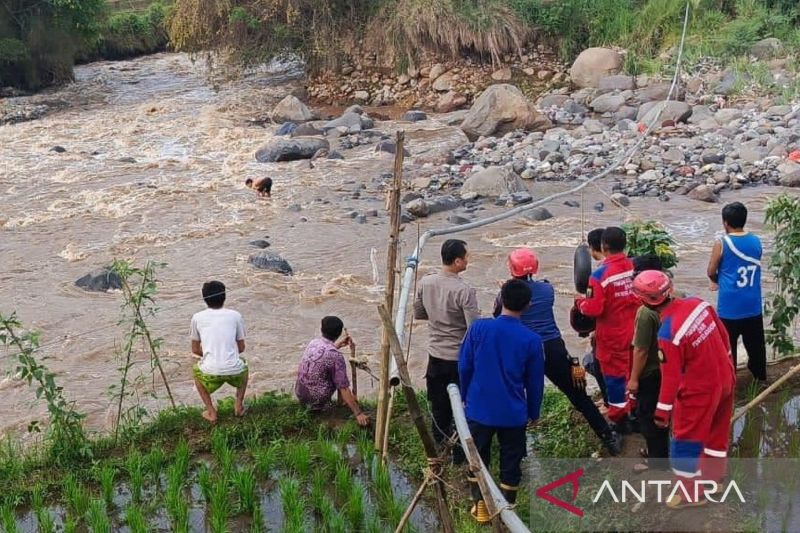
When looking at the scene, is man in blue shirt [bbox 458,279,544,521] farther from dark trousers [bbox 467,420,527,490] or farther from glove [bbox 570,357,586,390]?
glove [bbox 570,357,586,390]

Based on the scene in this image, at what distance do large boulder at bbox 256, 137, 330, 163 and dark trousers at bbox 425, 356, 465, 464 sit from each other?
39.9ft

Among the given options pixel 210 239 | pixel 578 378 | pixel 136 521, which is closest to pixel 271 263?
pixel 210 239

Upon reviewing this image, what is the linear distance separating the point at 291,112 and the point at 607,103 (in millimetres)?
7271

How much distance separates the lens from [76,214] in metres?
14.5

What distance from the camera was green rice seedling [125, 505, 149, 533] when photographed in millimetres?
4940

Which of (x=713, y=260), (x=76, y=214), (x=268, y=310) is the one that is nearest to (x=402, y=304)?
(x=713, y=260)

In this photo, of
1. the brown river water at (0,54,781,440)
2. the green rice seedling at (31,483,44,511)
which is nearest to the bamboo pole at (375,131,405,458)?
the green rice seedling at (31,483,44,511)

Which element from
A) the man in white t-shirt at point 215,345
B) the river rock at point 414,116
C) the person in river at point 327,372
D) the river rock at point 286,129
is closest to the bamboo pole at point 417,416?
the person in river at point 327,372

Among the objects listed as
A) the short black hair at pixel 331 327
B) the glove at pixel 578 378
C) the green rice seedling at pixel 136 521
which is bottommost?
the green rice seedling at pixel 136 521

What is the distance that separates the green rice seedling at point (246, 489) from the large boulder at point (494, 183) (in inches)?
362

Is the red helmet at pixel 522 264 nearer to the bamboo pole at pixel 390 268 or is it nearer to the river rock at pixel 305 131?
the bamboo pole at pixel 390 268

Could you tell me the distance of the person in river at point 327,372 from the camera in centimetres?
609

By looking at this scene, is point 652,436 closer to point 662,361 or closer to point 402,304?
point 662,361

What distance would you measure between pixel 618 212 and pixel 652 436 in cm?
851
